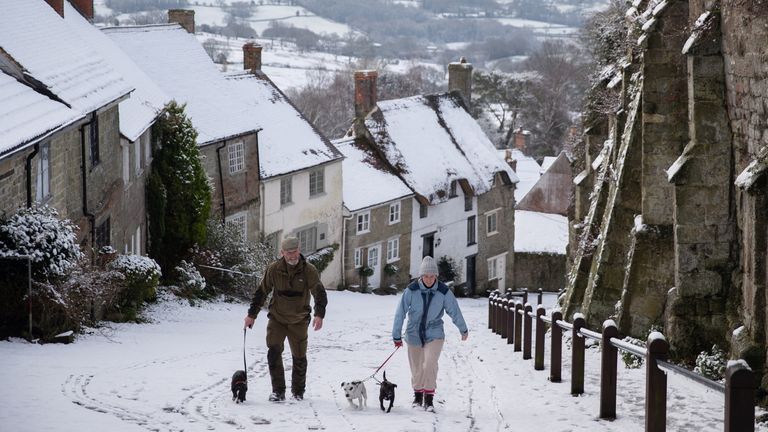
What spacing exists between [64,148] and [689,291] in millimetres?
10718

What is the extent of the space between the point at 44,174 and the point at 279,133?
69.9 feet

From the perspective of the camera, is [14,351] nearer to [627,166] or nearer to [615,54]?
[627,166]

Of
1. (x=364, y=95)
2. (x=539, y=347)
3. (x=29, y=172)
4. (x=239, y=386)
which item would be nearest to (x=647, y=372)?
(x=239, y=386)

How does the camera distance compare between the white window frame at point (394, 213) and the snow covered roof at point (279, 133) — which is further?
the white window frame at point (394, 213)

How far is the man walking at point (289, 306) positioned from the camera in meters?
12.1

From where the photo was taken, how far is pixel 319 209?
40.8 m

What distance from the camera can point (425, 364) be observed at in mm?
12023

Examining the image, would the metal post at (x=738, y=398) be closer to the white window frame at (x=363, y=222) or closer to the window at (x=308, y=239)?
the window at (x=308, y=239)

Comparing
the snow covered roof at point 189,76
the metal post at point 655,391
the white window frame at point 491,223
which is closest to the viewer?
the metal post at point 655,391

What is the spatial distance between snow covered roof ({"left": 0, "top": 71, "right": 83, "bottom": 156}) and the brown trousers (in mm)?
4390

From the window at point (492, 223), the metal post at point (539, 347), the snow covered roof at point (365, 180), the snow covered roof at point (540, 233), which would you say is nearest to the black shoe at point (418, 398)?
the metal post at point (539, 347)

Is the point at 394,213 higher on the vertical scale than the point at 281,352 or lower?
higher

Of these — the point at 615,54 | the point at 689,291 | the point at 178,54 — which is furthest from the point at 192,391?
the point at 178,54

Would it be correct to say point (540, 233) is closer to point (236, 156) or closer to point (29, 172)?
point (236, 156)
